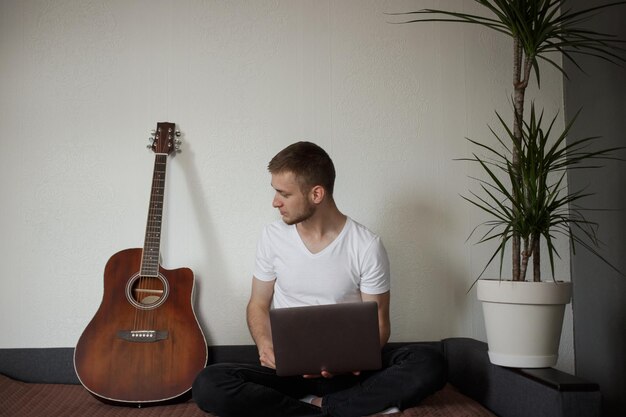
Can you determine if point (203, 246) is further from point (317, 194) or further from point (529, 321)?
point (529, 321)

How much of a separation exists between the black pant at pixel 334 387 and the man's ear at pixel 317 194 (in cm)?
57

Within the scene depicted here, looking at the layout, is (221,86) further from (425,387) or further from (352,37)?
(425,387)

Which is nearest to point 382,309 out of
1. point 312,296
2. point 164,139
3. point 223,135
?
point 312,296

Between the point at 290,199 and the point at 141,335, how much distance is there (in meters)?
0.70

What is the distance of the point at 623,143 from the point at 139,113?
5.93 ft

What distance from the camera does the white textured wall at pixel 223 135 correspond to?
224 cm

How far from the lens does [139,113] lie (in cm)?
229

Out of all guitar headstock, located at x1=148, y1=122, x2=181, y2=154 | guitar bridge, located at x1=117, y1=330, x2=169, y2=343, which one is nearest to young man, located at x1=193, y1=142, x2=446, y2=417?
guitar bridge, located at x1=117, y1=330, x2=169, y2=343

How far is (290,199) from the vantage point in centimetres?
194

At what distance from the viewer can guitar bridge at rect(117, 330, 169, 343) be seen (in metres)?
1.98

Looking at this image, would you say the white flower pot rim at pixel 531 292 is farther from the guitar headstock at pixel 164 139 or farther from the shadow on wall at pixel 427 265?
the guitar headstock at pixel 164 139

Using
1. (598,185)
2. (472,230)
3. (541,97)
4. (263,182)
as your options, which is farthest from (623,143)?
(263,182)

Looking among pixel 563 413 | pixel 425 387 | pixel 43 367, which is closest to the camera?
pixel 563 413

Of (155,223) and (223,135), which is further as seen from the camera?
(223,135)
